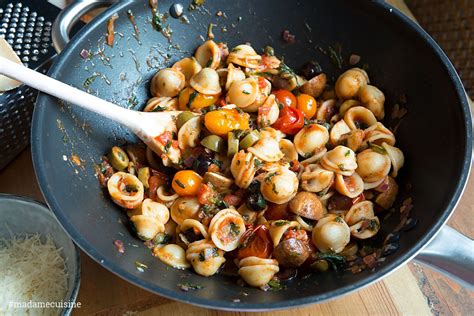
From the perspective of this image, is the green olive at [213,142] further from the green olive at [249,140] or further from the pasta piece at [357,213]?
the pasta piece at [357,213]

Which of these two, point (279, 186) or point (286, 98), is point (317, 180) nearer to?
point (279, 186)

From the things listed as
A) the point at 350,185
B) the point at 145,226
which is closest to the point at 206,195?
the point at 145,226

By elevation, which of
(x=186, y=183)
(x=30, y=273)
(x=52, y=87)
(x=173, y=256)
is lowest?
(x=30, y=273)

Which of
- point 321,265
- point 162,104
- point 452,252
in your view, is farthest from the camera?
point 162,104

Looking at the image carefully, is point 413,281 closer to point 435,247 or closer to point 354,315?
point 354,315

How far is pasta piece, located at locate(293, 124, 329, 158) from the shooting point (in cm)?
150

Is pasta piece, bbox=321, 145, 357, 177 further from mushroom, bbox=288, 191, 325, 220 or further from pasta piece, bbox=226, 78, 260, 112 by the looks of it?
pasta piece, bbox=226, 78, 260, 112

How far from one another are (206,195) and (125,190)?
231 mm

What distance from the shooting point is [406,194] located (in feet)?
4.63

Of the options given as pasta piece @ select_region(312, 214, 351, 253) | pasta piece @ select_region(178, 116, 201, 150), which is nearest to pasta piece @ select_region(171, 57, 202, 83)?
pasta piece @ select_region(178, 116, 201, 150)

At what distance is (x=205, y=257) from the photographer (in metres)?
1.30

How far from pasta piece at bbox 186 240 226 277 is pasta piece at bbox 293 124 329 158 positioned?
0.41 metres

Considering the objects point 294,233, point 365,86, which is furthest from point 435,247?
point 365,86

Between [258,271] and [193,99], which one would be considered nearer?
[258,271]
